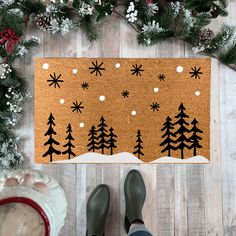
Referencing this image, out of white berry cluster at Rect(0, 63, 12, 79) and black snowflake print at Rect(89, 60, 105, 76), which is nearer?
white berry cluster at Rect(0, 63, 12, 79)

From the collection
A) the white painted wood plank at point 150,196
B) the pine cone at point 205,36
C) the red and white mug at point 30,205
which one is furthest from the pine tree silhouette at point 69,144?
the red and white mug at point 30,205

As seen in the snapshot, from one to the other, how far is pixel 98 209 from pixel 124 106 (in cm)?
44

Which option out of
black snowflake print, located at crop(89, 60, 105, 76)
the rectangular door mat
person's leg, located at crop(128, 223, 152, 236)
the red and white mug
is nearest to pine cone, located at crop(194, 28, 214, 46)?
the rectangular door mat

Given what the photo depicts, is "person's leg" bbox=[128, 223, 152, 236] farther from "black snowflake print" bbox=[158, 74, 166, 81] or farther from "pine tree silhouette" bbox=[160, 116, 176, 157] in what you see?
"black snowflake print" bbox=[158, 74, 166, 81]

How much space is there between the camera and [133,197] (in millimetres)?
1395

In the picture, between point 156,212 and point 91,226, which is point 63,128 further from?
point 156,212

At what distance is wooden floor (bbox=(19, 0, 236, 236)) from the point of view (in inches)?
56.7

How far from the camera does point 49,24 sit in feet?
4.47

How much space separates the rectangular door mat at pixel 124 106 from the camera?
4.71 ft

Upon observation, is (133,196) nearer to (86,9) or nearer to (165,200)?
(165,200)

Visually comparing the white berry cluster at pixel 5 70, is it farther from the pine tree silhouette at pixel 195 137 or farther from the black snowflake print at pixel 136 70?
the pine tree silhouette at pixel 195 137

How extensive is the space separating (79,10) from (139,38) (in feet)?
0.87

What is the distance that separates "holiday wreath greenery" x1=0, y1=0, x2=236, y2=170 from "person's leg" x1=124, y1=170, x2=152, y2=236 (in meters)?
0.47

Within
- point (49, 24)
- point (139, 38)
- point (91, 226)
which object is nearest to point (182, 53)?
point (139, 38)
